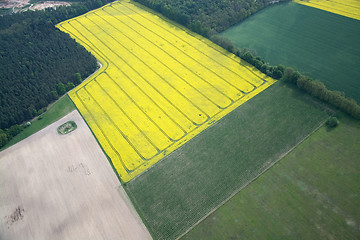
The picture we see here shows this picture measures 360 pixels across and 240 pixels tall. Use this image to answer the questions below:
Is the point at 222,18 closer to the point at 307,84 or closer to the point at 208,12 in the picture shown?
the point at 208,12

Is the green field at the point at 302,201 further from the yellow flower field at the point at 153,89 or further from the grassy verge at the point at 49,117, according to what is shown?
the grassy verge at the point at 49,117

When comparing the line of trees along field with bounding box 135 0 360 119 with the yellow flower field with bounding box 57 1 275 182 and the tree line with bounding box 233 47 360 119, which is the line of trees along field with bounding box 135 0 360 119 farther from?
the yellow flower field with bounding box 57 1 275 182

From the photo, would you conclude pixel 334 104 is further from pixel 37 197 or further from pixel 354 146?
pixel 37 197

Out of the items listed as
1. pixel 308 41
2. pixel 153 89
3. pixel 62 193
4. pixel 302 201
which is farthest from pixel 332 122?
pixel 62 193

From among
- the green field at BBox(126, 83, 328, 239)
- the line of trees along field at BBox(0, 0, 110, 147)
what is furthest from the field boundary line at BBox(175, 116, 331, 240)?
the line of trees along field at BBox(0, 0, 110, 147)

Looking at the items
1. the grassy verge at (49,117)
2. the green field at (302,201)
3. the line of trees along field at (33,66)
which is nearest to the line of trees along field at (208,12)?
the line of trees along field at (33,66)

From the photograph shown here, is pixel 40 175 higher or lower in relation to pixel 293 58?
lower

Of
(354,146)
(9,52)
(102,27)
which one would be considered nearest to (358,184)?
(354,146)
